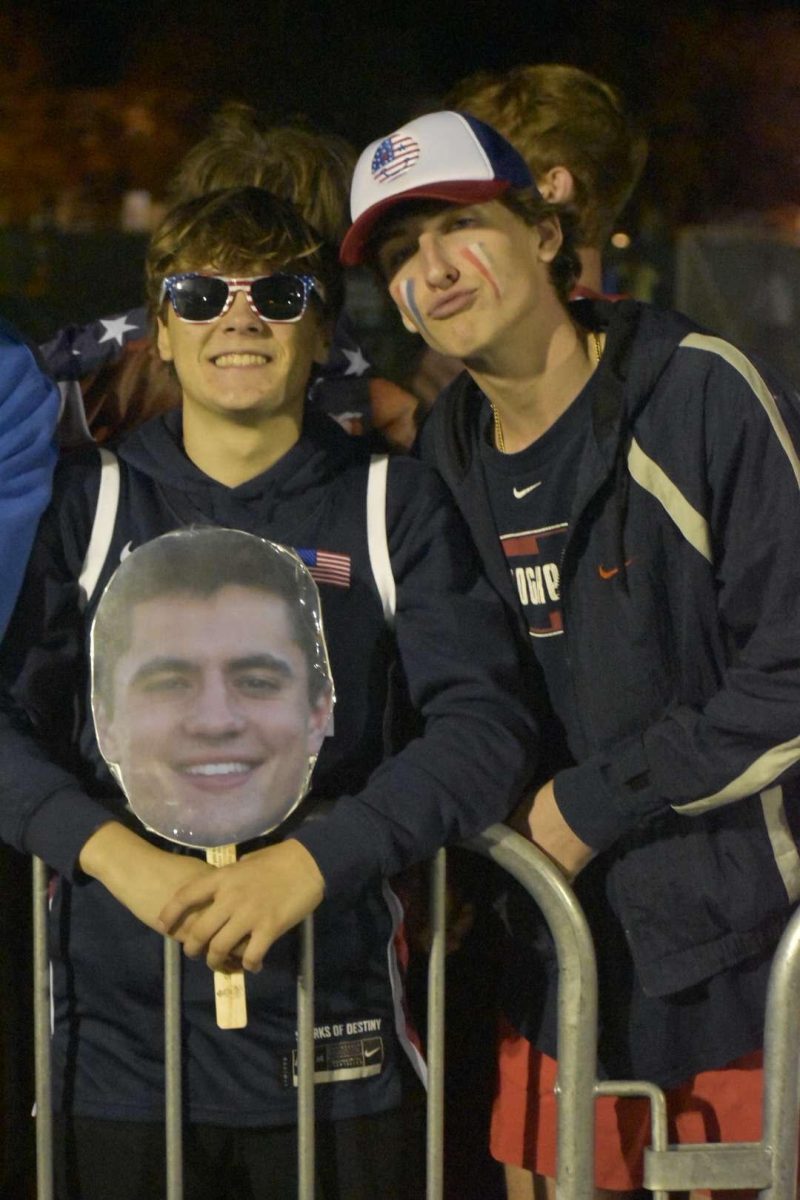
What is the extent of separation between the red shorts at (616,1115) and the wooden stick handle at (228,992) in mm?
644

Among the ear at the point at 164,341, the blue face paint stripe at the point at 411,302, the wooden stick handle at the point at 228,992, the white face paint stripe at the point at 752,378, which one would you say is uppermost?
the blue face paint stripe at the point at 411,302

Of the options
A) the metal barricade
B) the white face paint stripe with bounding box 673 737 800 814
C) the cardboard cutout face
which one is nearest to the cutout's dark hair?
the cardboard cutout face

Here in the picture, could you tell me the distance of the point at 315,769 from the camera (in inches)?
95.3

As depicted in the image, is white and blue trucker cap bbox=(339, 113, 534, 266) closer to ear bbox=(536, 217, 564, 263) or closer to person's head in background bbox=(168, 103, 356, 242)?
ear bbox=(536, 217, 564, 263)

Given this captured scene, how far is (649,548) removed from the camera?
2473 mm

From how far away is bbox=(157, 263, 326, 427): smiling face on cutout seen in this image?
8.04ft

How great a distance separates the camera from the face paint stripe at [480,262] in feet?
8.53

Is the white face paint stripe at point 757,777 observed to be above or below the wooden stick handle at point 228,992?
above

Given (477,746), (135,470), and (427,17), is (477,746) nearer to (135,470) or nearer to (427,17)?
(135,470)

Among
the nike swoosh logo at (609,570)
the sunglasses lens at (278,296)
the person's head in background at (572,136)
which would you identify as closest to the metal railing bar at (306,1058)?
the nike swoosh logo at (609,570)

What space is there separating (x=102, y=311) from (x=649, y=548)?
17.8 ft

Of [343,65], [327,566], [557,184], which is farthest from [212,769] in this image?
[343,65]

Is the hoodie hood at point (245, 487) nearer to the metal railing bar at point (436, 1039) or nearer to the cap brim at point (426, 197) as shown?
the cap brim at point (426, 197)

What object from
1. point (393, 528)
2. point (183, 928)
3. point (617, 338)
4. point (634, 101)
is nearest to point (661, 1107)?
point (183, 928)
